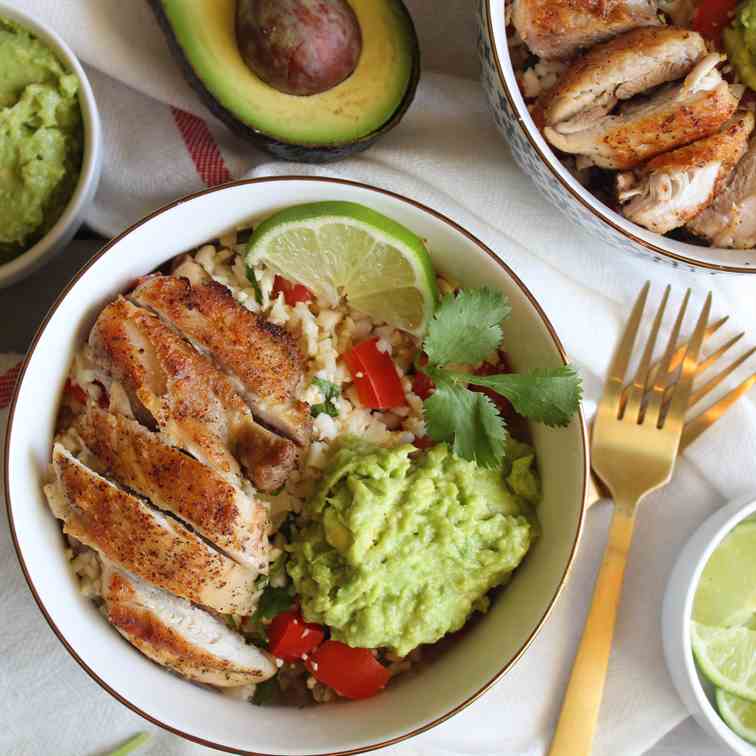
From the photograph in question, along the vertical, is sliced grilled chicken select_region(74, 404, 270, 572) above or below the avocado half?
below

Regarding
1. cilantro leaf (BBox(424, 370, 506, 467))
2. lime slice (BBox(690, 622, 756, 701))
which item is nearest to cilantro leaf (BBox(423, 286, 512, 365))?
cilantro leaf (BBox(424, 370, 506, 467))

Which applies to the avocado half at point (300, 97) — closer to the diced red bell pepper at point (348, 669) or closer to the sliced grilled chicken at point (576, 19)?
the sliced grilled chicken at point (576, 19)

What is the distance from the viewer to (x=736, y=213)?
2385 mm

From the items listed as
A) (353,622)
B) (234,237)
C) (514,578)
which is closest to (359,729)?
(353,622)

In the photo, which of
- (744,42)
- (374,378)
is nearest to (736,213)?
(744,42)

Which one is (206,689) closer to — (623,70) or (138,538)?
(138,538)

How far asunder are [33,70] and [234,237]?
70 centimetres

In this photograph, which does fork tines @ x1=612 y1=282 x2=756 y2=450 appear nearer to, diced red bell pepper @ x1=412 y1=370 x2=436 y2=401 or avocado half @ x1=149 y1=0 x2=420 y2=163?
diced red bell pepper @ x1=412 y1=370 x2=436 y2=401

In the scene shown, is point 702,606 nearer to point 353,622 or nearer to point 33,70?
point 353,622

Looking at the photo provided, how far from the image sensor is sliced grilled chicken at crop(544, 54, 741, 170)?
2.26 m

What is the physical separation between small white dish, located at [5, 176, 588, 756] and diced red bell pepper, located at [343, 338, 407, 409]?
12.6 inches

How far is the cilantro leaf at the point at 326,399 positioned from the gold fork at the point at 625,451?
803 mm

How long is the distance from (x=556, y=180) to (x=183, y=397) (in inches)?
42.0

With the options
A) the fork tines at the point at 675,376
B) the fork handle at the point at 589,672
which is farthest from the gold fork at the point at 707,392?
the fork handle at the point at 589,672
